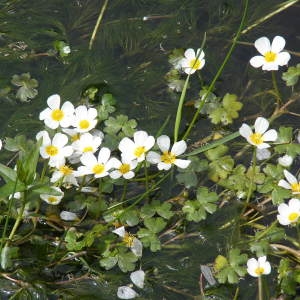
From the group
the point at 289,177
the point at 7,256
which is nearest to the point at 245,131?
the point at 289,177

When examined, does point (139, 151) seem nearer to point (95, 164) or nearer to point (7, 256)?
point (95, 164)

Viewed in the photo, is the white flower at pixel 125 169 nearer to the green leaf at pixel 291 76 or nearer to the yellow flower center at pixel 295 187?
the yellow flower center at pixel 295 187

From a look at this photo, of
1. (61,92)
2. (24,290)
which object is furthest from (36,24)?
(24,290)

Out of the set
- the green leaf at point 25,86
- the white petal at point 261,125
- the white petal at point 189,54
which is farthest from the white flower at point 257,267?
the green leaf at point 25,86

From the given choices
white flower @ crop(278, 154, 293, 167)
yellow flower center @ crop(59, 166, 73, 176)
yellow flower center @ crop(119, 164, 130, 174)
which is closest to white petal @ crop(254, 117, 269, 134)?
white flower @ crop(278, 154, 293, 167)

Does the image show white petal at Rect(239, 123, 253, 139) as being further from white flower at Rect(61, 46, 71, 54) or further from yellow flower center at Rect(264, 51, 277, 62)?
white flower at Rect(61, 46, 71, 54)

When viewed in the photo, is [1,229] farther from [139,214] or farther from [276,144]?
[276,144]
